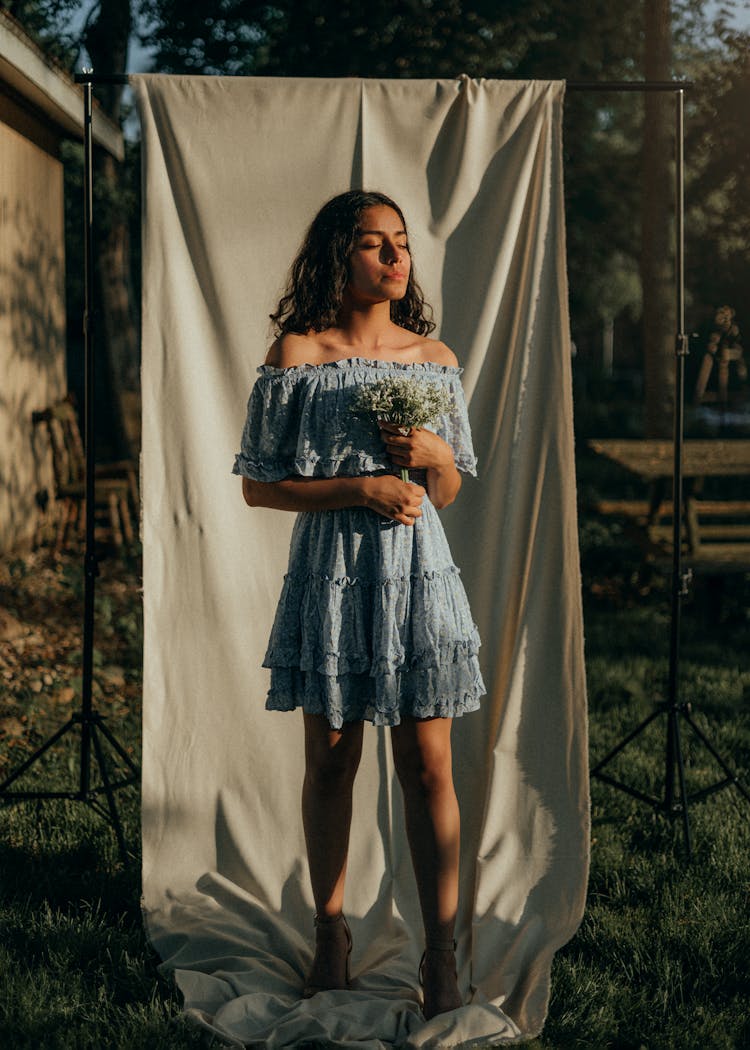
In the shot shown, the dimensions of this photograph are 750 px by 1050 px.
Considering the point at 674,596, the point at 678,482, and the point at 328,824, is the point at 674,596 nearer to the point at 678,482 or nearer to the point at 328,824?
the point at 678,482

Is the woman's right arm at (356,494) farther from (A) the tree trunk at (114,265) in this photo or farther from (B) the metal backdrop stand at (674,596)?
(A) the tree trunk at (114,265)

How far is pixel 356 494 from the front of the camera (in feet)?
8.97

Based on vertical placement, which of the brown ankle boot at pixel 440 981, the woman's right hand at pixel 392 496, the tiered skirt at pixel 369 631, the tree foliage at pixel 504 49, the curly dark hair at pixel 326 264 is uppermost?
the tree foliage at pixel 504 49

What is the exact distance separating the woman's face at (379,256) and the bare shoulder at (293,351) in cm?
18

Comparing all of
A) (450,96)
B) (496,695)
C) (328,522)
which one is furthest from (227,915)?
(450,96)

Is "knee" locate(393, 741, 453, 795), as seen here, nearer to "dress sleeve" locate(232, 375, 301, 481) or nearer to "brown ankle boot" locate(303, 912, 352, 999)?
"brown ankle boot" locate(303, 912, 352, 999)

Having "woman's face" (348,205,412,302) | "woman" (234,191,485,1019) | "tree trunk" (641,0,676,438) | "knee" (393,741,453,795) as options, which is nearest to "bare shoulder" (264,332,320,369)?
"woman" (234,191,485,1019)

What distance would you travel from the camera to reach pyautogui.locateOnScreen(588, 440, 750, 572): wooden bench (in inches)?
282

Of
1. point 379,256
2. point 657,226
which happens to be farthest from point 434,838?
point 657,226

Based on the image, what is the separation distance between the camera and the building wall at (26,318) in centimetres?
779

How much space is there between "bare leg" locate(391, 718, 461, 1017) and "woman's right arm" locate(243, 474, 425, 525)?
526 millimetres

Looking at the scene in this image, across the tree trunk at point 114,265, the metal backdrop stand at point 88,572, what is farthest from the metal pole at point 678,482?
the tree trunk at point 114,265

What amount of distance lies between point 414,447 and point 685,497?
5.32m

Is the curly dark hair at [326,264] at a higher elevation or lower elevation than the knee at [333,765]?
higher
